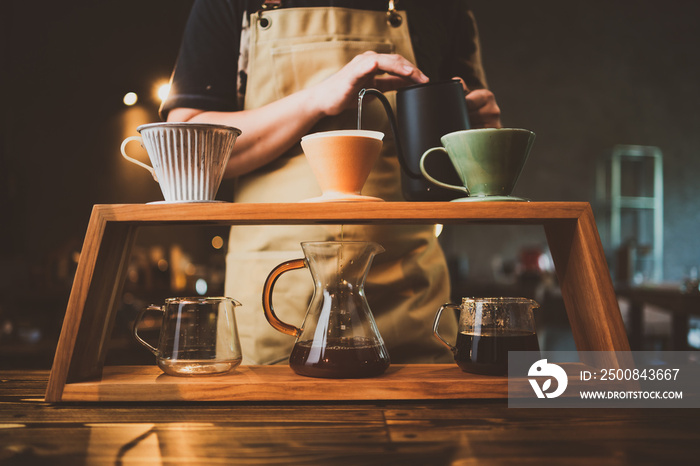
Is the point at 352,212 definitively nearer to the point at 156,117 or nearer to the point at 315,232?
the point at 315,232

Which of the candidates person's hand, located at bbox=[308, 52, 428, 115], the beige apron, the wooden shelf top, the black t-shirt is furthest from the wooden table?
the black t-shirt

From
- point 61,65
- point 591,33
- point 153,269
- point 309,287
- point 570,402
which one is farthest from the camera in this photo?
point 591,33

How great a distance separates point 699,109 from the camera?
6.22 meters

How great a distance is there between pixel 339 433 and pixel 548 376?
1.03 feet

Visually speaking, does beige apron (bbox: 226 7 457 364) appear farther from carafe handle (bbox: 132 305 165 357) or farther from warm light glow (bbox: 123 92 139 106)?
warm light glow (bbox: 123 92 139 106)

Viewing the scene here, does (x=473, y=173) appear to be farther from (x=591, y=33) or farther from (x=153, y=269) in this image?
(x=591, y=33)

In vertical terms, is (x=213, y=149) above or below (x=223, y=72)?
below

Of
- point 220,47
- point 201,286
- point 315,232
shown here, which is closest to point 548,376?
point 315,232

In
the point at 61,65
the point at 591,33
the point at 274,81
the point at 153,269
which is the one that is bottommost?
the point at 153,269

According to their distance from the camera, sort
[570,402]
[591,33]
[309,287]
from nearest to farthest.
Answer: [570,402]
[309,287]
[591,33]

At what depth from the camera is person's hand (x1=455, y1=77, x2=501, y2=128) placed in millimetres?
1077

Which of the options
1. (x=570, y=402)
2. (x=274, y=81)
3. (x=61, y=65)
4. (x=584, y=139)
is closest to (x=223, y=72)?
(x=274, y=81)

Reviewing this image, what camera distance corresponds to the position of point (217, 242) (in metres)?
4.15

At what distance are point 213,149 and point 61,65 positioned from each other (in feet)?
9.87
